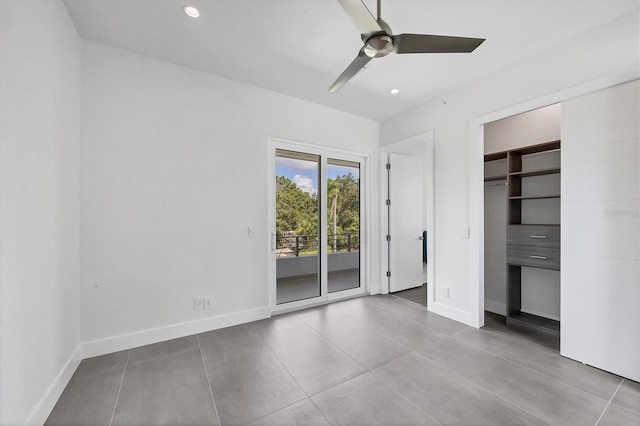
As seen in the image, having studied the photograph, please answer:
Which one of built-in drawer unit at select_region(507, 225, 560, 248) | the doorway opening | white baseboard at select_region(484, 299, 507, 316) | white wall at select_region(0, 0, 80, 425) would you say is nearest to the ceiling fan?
white wall at select_region(0, 0, 80, 425)

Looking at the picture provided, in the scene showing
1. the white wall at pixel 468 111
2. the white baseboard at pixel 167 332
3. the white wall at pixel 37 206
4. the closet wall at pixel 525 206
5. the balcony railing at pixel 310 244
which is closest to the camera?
the white wall at pixel 37 206

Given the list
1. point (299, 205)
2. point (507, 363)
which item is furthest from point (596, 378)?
point (299, 205)

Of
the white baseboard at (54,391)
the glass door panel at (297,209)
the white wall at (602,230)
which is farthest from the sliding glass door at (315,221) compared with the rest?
the white wall at (602,230)

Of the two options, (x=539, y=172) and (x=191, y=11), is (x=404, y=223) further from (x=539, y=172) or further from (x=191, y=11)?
(x=191, y=11)

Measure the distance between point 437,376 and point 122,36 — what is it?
4.02 metres

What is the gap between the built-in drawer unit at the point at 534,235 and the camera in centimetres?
270

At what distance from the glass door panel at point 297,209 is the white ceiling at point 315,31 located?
3.55 feet

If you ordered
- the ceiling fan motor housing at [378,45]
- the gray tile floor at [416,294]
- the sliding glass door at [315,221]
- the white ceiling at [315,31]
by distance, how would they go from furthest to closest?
the gray tile floor at [416,294] → the sliding glass door at [315,221] → the white ceiling at [315,31] → the ceiling fan motor housing at [378,45]

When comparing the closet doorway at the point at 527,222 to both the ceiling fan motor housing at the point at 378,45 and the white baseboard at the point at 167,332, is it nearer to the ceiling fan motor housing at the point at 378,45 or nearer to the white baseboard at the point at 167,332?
the ceiling fan motor housing at the point at 378,45

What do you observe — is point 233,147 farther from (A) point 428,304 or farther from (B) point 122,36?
(A) point 428,304

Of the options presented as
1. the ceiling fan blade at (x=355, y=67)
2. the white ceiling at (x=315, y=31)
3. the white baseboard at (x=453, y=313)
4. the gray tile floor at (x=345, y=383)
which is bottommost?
the gray tile floor at (x=345, y=383)

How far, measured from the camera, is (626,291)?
208 cm

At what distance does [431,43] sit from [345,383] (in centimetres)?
248

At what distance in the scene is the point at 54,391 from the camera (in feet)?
5.93
